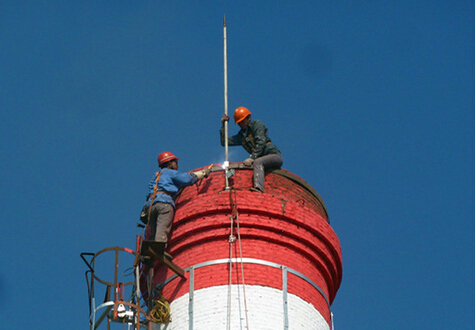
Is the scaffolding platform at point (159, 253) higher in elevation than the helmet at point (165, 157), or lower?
lower

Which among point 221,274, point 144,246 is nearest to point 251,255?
point 221,274

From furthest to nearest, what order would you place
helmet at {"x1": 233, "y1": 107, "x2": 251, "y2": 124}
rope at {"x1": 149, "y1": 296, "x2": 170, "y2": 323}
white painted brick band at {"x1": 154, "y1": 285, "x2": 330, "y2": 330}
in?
helmet at {"x1": 233, "y1": 107, "x2": 251, "y2": 124}, rope at {"x1": 149, "y1": 296, "x2": 170, "y2": 323}, white painted brick band at {"x1": 154, "y1": 285, "x2": 330, "y2": 330}

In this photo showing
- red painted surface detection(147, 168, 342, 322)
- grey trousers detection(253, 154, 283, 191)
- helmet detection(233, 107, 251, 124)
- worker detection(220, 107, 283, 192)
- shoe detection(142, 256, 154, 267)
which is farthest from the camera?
helmet detection(233, 107, 251, 124)

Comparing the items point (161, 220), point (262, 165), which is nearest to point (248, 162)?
point (262, 165)

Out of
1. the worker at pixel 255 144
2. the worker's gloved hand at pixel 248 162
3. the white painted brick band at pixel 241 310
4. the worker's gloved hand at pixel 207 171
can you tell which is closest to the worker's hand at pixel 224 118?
the worker at pixel 255 144

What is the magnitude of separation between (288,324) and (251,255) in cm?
146

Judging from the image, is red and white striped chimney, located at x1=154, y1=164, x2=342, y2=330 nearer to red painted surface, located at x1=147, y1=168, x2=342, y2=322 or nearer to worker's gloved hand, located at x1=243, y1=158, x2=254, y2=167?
red painted surface, located at x1=147, y1=168, x2=342, y2=322

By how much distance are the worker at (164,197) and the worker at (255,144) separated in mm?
984

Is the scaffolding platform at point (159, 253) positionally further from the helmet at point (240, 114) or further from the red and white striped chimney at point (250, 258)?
the helmet at point (240, 114)

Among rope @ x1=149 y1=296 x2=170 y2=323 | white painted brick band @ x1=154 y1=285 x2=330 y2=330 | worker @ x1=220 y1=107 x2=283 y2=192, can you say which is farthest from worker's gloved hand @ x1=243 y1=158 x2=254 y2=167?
rope @ x1=149 y1=296 x2=170 y2=323

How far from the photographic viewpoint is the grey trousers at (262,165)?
63.2 feet

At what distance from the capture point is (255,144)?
2036 cm

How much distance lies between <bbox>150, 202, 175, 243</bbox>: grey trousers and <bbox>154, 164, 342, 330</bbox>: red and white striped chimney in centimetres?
14

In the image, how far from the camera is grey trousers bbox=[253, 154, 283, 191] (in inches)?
758
